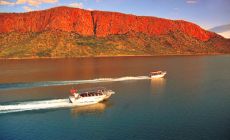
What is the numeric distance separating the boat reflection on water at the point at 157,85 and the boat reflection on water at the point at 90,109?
24.7m

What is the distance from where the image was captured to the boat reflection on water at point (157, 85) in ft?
362

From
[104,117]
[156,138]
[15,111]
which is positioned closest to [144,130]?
[156,138]

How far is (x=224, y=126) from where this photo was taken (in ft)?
222

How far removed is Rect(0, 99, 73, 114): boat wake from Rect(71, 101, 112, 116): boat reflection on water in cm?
418

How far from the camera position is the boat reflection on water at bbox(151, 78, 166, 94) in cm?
11044

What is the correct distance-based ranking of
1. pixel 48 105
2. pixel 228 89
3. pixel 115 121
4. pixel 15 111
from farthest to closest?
1. pixel 228 89
2. pixel 48 105
3. pixel 15 111
4. pixel 115 121

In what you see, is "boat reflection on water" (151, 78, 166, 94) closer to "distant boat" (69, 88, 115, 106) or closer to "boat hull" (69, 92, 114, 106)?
"boat hull" (69, 92, 114, 106)

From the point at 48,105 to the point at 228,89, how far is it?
209 ft

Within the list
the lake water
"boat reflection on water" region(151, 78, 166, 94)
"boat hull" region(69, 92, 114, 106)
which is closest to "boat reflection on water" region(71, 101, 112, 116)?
the lake water

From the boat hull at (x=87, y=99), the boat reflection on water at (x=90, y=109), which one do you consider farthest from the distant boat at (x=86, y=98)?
the boat reflection on water at (x=90, y=109)

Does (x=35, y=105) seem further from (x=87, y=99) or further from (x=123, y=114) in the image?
(x=123, y=114)

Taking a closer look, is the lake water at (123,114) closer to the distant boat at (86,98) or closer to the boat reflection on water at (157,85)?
the boat reflection on water at (157,85)

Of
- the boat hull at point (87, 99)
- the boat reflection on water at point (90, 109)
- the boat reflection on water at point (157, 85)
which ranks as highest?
the boat reflection on water at point (157, 85)

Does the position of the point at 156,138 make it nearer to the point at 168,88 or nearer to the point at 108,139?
the point at 108,139
